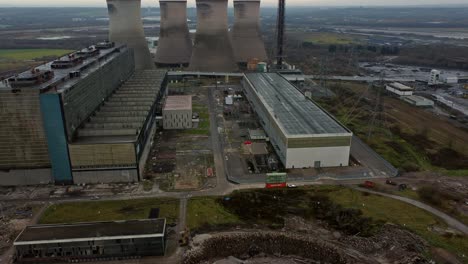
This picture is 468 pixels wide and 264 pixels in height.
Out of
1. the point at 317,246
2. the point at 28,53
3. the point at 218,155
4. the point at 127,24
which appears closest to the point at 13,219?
the point at 218,155

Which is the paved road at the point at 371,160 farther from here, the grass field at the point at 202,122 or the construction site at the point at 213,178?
the grass field at the point at 202,122

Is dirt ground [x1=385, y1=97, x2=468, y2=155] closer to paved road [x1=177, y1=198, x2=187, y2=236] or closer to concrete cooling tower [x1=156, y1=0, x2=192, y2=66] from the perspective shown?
paved road [x1=177, y1=198, x2=187, y2=236]

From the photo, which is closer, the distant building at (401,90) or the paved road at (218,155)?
the paved road at (218,155)

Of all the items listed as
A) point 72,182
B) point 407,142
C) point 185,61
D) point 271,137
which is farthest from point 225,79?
point 72,182

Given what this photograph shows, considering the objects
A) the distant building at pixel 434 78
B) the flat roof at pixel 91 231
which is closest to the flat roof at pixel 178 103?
the flat roof at pixel 91 231

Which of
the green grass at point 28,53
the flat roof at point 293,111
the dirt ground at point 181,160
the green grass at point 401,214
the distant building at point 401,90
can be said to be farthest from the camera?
the green grass at point 28,53

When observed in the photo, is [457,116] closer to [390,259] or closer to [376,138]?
[376,138]
